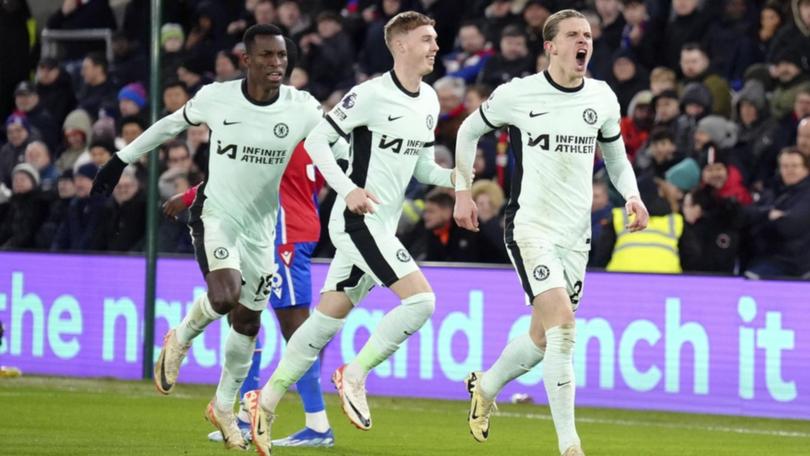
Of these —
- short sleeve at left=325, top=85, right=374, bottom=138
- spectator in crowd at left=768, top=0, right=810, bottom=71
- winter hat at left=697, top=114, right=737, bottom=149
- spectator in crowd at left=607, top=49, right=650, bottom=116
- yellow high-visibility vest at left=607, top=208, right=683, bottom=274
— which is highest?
spectator in crowd at left=768, top=0, right=810, bottom=71

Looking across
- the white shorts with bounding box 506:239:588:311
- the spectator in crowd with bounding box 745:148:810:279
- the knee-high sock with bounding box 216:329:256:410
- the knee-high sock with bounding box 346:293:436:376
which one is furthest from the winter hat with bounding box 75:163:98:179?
the white shorts with bounding box 506:239:588:311

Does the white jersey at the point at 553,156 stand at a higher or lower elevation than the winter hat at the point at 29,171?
higher

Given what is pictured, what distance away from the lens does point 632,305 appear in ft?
42.9

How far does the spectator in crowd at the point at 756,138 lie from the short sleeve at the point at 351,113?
5.67m

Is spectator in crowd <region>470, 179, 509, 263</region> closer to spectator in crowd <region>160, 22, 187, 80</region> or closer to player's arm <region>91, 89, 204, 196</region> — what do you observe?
player's arm <region>91, 89, 204, 196</region>

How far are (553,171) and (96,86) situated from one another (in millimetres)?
11275

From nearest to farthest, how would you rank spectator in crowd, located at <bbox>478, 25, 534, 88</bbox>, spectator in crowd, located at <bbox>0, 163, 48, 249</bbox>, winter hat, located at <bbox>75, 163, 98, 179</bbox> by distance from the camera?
spectator in crowd, located at <bbox>478, 25, 534, 88</bbox>, winter hat, located at <bbox>75, 163, 98, 179</bbox>, spectator in crowd, located at <bbox>0, 163, 48, 249</bbox>

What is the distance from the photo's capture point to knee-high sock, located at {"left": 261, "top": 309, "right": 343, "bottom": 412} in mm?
9211

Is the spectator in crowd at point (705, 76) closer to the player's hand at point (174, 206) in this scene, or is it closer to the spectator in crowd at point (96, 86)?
the player's hand at point (174, 206)

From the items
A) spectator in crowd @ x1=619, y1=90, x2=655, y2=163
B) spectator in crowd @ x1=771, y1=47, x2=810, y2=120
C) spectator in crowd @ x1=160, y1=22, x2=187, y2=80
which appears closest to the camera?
spectator in crowd @ x1=771, y1=47, x2=810, y2=120

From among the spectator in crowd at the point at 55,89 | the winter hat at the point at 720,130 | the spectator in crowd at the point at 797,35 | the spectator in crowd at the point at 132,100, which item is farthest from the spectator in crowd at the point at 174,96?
the spectator in crowd at the point at 797,35

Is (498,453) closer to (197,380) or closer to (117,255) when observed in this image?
(197,380)

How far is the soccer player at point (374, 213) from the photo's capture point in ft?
29.8

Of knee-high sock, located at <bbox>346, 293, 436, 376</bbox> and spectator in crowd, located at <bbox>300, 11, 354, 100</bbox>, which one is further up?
spectator in crowd, located at <bbox>300, 11, 354, 100</bbox>
